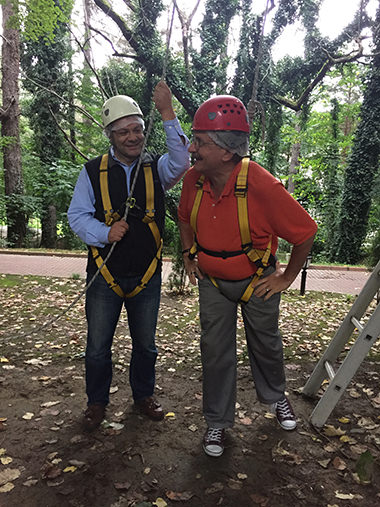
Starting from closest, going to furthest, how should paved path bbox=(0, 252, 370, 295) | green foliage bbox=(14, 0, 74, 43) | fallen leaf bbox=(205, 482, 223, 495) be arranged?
fallen leaf bbox=(205, 482, 223, 495) → green foliage bbox=(14, 0, 74, 43) → paved path bbox=(0, 252, 370, 295)

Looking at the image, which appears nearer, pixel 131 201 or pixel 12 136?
pixel 131 201

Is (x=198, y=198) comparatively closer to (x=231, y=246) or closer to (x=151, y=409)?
(x=231, y=246)

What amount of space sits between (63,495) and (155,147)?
11326mm

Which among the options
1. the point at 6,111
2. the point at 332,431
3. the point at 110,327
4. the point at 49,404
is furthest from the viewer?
the point at 6,111

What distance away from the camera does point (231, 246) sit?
7.71 feet

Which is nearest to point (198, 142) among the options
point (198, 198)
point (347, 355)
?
point (198, 198)

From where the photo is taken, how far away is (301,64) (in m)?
13.5

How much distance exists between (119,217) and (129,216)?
0.23ft

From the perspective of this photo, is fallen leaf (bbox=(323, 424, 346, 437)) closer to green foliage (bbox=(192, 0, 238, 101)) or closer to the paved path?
the paved path

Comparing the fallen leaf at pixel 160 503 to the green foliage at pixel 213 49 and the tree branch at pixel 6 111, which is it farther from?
the tree branch at pixel 6 111

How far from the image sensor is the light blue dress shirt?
8.02 feet

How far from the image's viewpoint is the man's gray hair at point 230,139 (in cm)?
222

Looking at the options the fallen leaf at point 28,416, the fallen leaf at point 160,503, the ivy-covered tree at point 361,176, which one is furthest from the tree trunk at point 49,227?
the fallen leaf at point 160,503

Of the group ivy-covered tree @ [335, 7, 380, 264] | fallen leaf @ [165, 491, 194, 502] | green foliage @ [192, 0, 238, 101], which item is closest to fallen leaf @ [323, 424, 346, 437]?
fallen leaf @ [165, 491, 194, 502]
